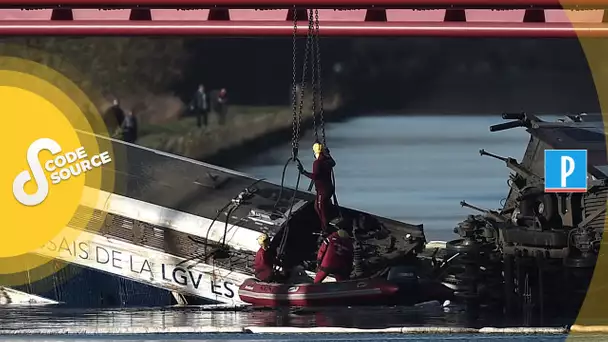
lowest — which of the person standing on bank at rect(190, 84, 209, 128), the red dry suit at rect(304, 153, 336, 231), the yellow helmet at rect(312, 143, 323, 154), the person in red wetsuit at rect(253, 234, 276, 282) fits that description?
the person in red wetsuit at rect(253, 234, 276, 282)

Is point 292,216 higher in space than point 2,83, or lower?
lower

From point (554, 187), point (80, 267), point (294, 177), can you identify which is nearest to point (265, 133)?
point (294, 177)

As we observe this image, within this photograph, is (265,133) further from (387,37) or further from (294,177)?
(387,37)

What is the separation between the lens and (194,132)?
5.41m

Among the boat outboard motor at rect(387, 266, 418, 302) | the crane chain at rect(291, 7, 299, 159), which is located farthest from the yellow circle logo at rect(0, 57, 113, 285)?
the boat outboard motor at rect(387, 266, 418, 302)

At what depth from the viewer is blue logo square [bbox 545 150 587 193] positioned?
17.8 ft

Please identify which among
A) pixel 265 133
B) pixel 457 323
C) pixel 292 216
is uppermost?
pixel 265 133

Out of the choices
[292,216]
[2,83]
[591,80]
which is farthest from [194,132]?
[591,80]

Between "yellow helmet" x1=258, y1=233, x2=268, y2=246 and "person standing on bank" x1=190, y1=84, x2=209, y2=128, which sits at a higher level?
"person standing on bank" x1=190, y1=84, x2=209, y2=128

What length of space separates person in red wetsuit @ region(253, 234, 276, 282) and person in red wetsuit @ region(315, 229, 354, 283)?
0.82 ft

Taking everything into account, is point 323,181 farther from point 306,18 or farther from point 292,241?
point 306,18

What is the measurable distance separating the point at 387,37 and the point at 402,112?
0.42 m

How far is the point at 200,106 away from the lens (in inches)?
212

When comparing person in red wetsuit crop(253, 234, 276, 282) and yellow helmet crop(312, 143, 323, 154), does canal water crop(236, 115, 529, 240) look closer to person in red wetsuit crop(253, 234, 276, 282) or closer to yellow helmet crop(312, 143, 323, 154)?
yellow helmet crop(312, 143, 323, 154)
